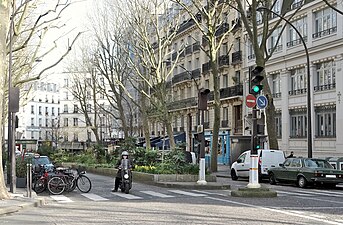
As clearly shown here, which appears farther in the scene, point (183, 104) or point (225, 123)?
point (183, 104)

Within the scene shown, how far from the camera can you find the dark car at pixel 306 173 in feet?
78.7

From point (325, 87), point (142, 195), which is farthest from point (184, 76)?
point (142, 195)

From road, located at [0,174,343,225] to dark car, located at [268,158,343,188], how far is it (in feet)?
16.7

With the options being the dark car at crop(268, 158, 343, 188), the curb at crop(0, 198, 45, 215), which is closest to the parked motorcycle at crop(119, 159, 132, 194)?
the curb at crop(0, 198, 45, 215)

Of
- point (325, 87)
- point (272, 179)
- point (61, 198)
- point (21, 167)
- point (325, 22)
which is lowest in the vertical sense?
point (61, 198)

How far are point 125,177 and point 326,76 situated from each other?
2073 centimetres

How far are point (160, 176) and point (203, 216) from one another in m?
12.1

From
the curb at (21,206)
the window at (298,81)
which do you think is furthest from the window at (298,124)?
the curb at (21,206)

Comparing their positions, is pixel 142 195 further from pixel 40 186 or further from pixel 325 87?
pixel 325 87

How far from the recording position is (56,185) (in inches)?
826

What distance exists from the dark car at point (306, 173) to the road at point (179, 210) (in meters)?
5.08

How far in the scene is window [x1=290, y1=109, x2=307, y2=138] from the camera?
1577 inches

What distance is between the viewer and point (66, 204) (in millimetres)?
17234

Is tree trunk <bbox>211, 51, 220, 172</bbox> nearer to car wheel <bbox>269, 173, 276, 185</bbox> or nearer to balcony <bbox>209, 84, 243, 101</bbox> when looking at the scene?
car wheel <bbox>269, 173, 276, 185</bbox>
